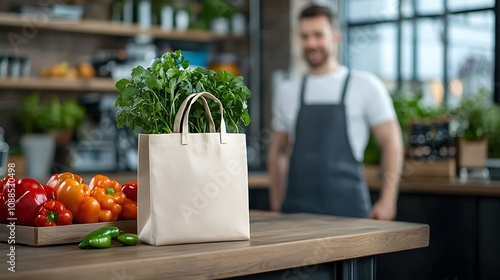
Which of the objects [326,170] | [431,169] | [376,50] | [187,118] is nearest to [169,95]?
[187,118]

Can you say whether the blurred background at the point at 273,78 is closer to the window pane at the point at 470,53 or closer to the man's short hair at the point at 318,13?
the window pane at the point at 470,53

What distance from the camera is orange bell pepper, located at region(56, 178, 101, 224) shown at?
1.93m

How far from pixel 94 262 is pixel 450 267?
294cm

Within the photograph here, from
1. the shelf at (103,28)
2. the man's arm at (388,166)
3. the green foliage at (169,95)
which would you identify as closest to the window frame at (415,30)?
the shelf at (103,28)

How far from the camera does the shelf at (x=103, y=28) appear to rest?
202 inches

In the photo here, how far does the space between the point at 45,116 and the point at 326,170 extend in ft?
6.76

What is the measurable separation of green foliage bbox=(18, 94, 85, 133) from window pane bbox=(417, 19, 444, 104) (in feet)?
7.58

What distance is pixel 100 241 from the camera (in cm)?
176

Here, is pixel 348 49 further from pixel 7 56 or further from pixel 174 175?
pixel 174 175

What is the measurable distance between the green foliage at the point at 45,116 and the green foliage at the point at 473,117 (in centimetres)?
234

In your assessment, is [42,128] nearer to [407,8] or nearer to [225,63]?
[225,63]

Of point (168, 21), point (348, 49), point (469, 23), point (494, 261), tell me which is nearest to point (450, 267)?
point (494, 261)

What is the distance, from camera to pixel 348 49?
6.12m

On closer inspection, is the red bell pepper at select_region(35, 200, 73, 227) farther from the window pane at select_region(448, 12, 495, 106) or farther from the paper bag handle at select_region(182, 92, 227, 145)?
the window pane at select_region(448, 12, 495, 106)
